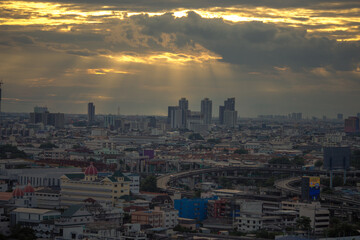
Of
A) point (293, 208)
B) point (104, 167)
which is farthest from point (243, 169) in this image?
point (293, 208)

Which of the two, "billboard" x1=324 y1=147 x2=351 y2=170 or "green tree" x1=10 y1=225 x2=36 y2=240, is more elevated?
"billboard" x1=324 y1=147 x2=351 y2=170

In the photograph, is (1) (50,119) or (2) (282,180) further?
(1) (50,119)

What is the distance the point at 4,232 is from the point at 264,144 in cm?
11007

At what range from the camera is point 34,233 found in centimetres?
3744

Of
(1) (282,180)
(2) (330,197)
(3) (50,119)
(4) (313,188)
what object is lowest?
(1) (282,180)

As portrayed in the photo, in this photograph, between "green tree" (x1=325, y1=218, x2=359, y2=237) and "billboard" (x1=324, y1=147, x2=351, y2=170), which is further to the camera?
"billboard" (x1=324, y1=147, x2=351, y2=170)

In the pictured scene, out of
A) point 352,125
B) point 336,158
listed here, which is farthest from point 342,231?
point 352,125

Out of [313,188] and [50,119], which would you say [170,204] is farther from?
[50,119]

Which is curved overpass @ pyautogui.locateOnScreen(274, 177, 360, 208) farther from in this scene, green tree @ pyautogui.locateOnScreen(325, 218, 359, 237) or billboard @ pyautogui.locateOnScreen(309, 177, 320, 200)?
green tree @ pyautogui.locateOnScreen(325, 218, 359, 237)

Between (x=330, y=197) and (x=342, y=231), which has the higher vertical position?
(x=342, y=231)

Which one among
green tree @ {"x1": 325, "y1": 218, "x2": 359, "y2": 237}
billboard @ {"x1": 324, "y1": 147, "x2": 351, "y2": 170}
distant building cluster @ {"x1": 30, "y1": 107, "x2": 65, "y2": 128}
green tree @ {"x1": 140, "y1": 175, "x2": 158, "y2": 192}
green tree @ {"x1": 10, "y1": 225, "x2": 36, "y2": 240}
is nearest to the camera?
green tree @ {"x1": 10, "y1": 225, "x2": 36, "y2": 240}

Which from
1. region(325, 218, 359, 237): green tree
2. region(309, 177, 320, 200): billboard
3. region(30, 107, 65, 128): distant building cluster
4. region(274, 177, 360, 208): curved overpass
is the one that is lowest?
region(274, 177, 360, 208): curved overpass

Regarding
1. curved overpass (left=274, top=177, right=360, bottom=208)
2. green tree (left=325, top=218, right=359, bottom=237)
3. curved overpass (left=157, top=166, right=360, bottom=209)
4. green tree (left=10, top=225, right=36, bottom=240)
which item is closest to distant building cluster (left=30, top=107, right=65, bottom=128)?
curved overpass (left=157, top=166, right=360, bottom=209)

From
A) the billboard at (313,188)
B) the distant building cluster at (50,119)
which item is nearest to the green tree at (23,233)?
the billboard at (313,188)
